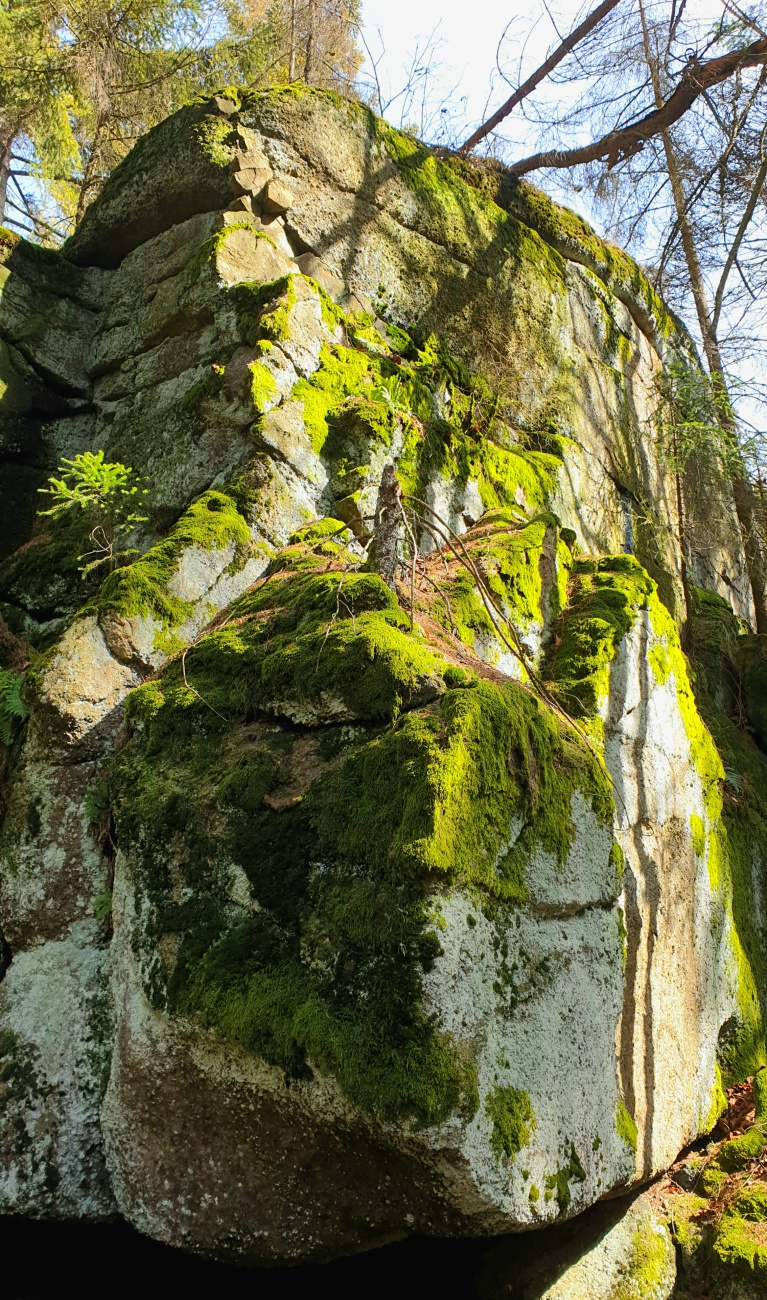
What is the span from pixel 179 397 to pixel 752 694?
567 centimetres

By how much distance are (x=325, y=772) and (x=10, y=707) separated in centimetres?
183

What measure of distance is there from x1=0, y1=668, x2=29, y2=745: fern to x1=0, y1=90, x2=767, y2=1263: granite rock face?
0.27 feet

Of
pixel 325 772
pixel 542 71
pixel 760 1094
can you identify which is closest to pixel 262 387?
pixel 325 772

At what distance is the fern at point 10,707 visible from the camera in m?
4.44

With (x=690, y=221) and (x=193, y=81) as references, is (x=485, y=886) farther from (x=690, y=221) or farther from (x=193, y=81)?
(x=193, y=81)

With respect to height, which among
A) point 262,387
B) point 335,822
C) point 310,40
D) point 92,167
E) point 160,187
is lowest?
point 335,822

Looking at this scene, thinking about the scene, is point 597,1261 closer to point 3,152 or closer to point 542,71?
point 542,71

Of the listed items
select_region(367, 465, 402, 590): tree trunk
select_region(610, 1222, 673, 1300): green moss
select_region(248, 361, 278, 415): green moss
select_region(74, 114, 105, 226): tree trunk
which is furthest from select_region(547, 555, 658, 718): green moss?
select_region(74, 114, 105, 226): tree trunk

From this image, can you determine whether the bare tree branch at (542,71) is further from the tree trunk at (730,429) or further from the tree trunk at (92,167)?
the tree trunk at (92,167)

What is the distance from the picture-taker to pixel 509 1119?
3.03 meters

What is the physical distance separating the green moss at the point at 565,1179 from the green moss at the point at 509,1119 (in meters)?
0.22

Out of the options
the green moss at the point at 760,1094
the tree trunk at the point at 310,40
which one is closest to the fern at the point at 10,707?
the green moss at the point at 760,1094

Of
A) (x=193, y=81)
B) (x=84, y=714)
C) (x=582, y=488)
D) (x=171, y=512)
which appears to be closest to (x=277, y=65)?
(x=193, y=81)

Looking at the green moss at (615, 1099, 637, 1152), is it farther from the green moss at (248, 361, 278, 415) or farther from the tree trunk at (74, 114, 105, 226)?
the tree trunk at (74, 114, 105, 226)
